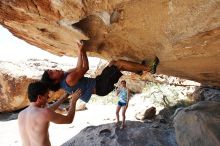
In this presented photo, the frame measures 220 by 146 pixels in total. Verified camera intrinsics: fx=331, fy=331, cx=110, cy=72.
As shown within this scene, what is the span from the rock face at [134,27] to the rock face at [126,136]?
4.79 ft

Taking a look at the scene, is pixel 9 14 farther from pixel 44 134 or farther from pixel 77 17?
pixel 44 134

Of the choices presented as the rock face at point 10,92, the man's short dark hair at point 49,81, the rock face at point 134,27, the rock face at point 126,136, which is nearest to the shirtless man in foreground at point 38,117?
the man's short dark hair at point 49,81

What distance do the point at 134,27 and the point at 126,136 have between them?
2990 mm

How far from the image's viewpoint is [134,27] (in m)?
4.73

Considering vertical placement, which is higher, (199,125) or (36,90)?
(36,90)

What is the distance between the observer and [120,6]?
4.20 metres

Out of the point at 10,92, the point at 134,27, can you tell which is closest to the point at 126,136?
the point at 134,27

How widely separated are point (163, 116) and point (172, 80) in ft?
8.32

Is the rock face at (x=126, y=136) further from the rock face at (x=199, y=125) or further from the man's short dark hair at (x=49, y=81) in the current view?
the man's short dark hair at (x=49, y=81)

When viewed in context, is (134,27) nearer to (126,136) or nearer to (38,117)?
(38,117)

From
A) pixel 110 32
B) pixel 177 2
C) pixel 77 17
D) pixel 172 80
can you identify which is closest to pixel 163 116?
pixel 172 80

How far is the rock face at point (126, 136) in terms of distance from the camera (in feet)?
21.8

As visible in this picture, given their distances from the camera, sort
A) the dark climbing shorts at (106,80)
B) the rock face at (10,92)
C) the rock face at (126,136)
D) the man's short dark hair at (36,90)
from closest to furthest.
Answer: the man's short dark hair at (36,90) → the dark climbing shorts at (106,80) → the rock face at (126,136) → the rock face at (10,92)

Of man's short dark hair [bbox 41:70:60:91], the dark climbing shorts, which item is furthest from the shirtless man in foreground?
the dark climbing shorts
